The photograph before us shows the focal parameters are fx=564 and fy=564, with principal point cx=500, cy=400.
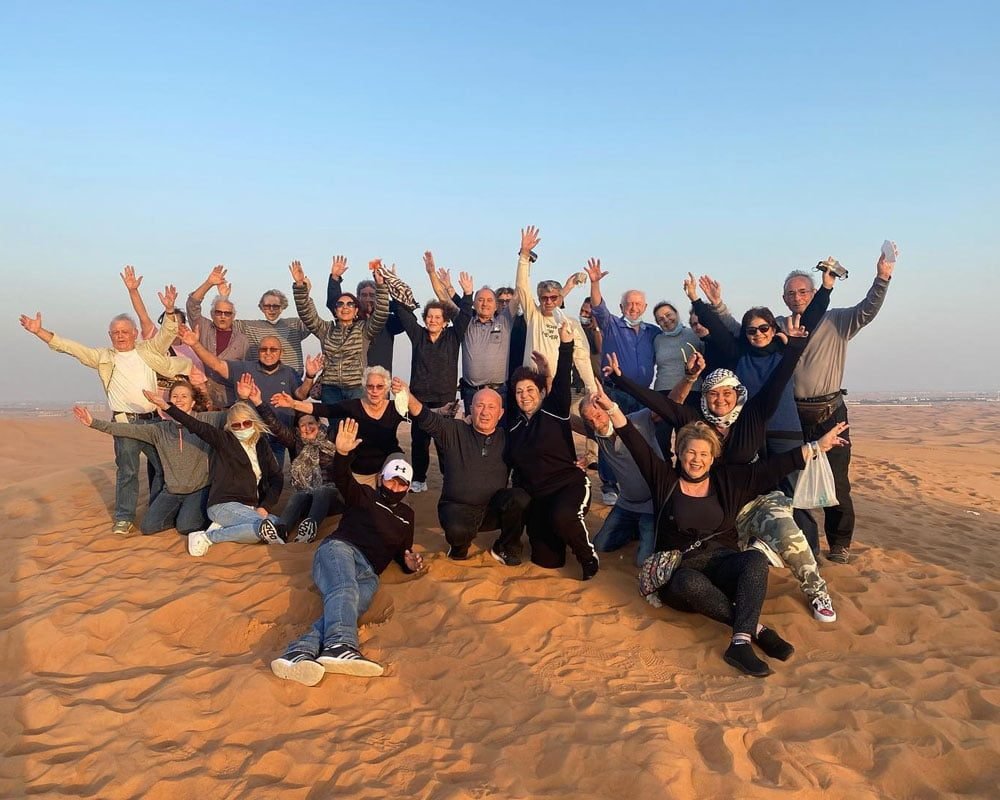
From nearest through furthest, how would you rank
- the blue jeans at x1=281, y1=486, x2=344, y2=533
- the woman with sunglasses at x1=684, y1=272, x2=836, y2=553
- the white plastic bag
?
the white plastic bag
the woman with sunglasses at x1=684, y1=272, x2=836, y2=553
the blue jeans at x1=281, y1=486, x2=344, y2=533

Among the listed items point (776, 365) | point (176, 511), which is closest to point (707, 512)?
point (776, 365)

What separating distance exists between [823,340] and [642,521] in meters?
2.64

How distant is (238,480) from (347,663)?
11.0 ft

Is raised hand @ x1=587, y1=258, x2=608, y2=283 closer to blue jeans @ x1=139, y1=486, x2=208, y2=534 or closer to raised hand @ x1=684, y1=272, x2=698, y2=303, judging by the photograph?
raised hand @ x1=684, y1=272, x2=698, y2=303

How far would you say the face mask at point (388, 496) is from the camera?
5.14 m

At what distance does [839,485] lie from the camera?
5.91m

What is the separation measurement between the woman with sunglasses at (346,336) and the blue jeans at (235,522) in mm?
1883

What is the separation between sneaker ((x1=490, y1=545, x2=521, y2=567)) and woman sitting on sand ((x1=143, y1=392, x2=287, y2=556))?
238cm

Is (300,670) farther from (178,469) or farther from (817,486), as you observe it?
(817,486)

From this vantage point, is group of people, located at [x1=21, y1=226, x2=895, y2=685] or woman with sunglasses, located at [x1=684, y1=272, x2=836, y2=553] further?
woman with sunglasses, located at [x1=684, y1=272, x2=836, y2=553]

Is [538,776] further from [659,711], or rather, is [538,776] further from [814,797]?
[814,797]

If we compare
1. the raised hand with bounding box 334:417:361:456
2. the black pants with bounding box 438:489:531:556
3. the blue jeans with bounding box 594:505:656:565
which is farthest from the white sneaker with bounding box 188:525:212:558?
the blue jeans with bounding box 594:505:656:565

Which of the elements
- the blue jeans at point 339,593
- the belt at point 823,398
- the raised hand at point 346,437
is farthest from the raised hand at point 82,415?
the belt at point 823,398

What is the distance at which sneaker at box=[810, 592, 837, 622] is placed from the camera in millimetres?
4797
